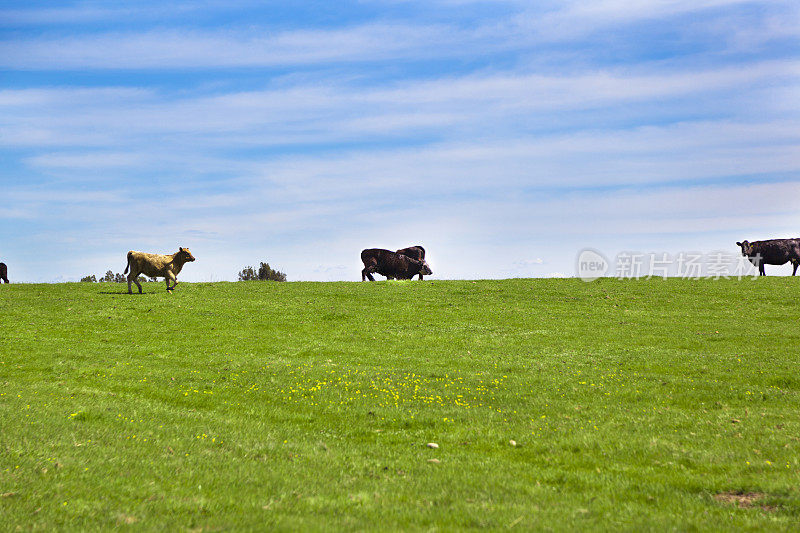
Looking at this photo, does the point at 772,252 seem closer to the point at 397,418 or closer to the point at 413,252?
the point at 413,252

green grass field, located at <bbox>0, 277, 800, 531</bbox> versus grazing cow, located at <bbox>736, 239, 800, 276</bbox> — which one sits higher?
grazing cow, located at <bbox>736, 239, 800, 276</bbox>

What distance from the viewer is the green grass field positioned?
29.6 ft

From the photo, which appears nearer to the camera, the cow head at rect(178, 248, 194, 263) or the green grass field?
the green grass field

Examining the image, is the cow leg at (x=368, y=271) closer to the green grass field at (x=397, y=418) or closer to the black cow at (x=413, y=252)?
the black cow at (x=413, y=252)

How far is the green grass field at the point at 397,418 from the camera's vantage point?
29.6ft

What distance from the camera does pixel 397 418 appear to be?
15.3 m

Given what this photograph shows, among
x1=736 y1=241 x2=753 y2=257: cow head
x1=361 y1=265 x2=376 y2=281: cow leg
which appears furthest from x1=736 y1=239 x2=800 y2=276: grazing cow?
x1=361 y1=265 x2=376 y2=281: cow leg

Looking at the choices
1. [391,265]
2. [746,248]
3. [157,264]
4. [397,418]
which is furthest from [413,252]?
[397,418]

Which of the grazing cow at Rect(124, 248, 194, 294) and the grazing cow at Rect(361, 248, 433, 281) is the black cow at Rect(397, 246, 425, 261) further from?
the grazing cow at Rect(124, 248, 194, 294)

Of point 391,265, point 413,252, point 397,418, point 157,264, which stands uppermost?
point 413,252

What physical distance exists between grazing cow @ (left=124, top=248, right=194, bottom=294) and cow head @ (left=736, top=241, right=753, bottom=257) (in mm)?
49356

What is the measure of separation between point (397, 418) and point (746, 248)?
165 ft

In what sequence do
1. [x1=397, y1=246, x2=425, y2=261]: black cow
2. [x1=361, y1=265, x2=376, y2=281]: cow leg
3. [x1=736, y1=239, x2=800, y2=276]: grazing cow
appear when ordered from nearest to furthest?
[x1=736, y1=239, x2=800, y2=276]: grazing cow → [x1=361, y1=265, x2=376, y2=281]: cow leg → [x1=397, y1=246, x2=425, y2=261]: black cow

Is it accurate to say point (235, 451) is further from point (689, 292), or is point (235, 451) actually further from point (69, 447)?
point (689, 292)
